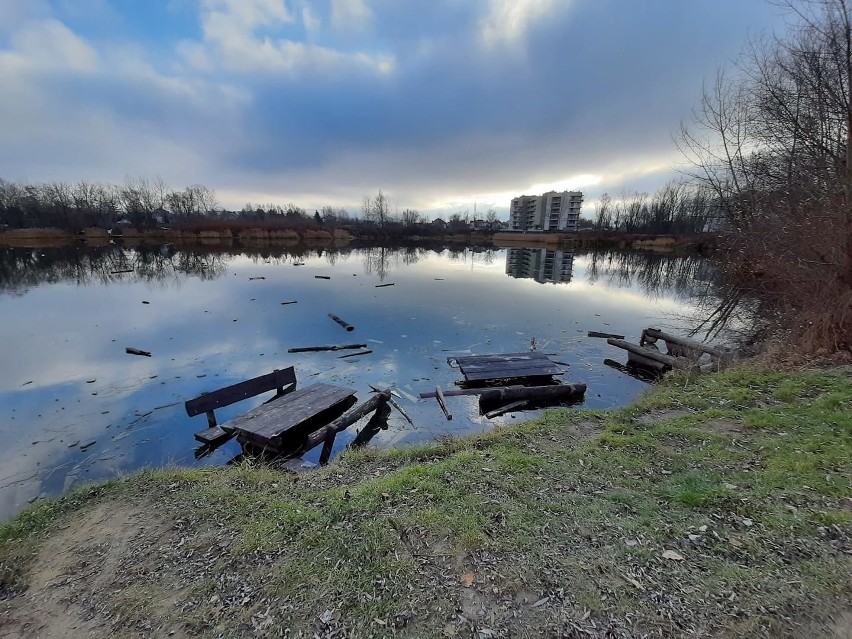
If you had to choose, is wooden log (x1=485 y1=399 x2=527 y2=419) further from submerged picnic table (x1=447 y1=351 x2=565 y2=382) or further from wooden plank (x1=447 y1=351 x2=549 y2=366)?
wooden plank (x1=447 y1=351 x2=549 y2=366)

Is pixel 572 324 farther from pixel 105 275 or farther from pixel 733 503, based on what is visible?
pixel 105 275

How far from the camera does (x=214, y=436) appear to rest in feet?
23.5

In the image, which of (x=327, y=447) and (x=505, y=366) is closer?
(x=327, y=447)

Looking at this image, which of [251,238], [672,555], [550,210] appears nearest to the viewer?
[672,555]

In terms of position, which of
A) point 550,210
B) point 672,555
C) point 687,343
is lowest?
point 687,343

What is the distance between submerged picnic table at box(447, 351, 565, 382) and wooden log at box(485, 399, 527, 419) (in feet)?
4.21

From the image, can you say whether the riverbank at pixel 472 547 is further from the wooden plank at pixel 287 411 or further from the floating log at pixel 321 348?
the floating log at pixel 321 348

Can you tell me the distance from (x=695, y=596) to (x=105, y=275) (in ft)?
130

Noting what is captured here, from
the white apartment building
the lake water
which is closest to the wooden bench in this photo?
the lake water

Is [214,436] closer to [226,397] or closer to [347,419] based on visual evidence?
[226,397]

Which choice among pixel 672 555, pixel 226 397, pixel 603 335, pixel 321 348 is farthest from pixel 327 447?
pixel 603 335

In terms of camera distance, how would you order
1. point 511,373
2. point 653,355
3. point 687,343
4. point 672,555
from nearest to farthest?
point 672,555 → point 511,373 → point 653,355 → point 687,343

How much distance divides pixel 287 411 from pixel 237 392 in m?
1.60

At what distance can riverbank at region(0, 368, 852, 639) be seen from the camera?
2.80 meters
